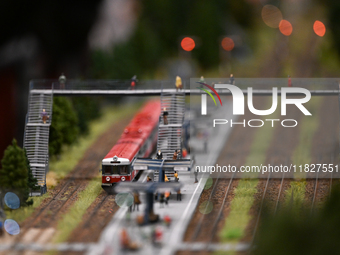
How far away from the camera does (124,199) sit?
48000 mm

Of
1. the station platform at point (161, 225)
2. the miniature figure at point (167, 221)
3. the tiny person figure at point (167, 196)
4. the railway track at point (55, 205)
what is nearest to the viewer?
the station platform at point (161, 225)

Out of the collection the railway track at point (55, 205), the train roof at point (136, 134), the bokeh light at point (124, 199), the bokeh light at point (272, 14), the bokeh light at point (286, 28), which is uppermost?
the bokeh light at point (272, 14)

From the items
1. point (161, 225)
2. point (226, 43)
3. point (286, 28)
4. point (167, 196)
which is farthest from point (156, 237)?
point (286, 28)

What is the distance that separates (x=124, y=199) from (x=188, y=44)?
4759 cm

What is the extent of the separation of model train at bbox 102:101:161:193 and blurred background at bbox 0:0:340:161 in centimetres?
1499

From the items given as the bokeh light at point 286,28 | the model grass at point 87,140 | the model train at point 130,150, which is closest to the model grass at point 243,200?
the model train at point 130,150

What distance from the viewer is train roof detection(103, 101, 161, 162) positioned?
51156mm

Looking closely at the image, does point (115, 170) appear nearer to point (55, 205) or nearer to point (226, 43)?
point (55, 205)

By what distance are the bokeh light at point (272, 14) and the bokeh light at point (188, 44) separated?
36.1 metres

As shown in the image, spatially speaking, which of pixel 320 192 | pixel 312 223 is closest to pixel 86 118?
pixel 320 192

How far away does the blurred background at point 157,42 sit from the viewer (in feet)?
222

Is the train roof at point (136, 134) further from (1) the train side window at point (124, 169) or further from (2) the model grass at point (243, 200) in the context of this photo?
(2) the model grass at point (243, 200)

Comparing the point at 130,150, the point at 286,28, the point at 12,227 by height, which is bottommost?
the point at 12,227

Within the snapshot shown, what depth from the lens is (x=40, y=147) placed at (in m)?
54.4
